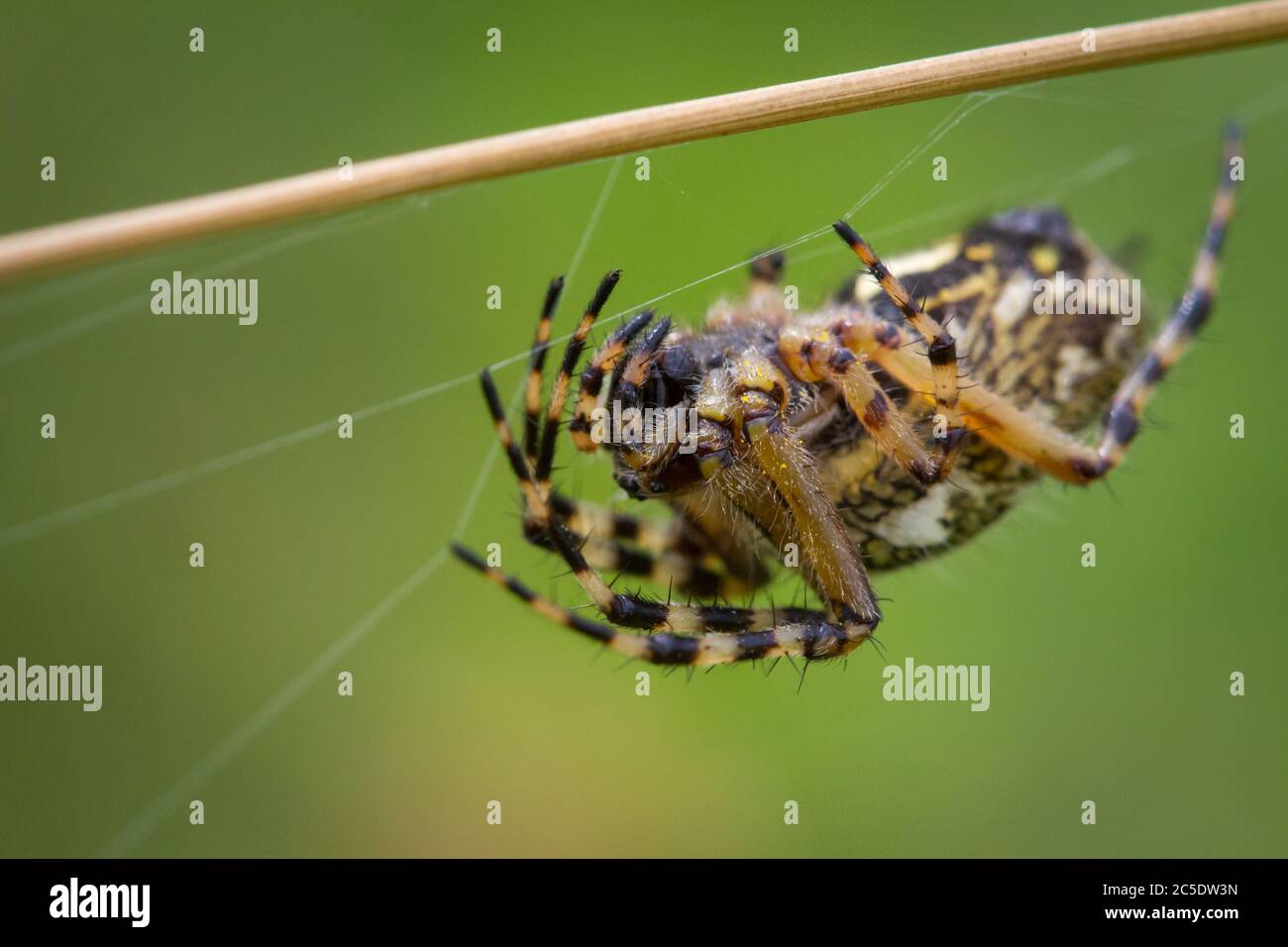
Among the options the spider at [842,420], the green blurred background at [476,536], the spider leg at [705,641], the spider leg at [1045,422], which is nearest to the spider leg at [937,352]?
the spider at [842,420]

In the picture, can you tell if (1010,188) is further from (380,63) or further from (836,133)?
(380,63)

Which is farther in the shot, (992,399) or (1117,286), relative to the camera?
(1117,286)

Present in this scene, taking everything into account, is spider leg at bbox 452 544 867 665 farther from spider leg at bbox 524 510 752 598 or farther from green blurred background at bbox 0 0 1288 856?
green blurred background at bbox 0 0 1288 856

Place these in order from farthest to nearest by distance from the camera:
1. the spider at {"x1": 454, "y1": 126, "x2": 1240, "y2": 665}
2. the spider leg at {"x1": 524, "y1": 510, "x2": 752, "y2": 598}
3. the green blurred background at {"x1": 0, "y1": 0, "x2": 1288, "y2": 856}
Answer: the green blurred background at {"x1": 0, "y1": 0, "x2": 1288, "y2": 856}, the spider leg at {"x1": 524, "y1": 510, "x2": 752, "y2": 598}, the spider at {"x1": 454, "y1": 126, "x2": 1240, "y2": 665}

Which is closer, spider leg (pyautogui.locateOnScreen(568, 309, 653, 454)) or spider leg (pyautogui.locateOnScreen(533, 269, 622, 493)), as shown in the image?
spider leg (pyautogui.locateOnScreen(533, 269, 622, 493))

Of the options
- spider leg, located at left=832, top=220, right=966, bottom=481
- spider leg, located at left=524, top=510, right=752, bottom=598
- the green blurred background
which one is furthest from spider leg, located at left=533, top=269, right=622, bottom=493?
Answer: the green blurred background

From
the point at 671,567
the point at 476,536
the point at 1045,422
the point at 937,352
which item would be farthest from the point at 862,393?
the point at 476,536
